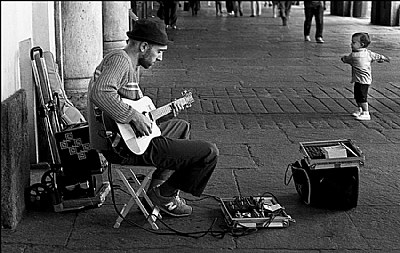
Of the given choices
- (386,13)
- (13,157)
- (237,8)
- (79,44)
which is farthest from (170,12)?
(13,157)

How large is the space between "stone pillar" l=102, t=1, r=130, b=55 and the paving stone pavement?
87 centimetres

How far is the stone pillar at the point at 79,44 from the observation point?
8820mm

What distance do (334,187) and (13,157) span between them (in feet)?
6.86

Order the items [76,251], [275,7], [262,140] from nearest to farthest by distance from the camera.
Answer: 1. [76,251]
2. [262,140]
3. [275,7]

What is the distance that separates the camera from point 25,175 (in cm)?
539

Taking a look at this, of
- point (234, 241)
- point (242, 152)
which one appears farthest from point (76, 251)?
point (242, 152)

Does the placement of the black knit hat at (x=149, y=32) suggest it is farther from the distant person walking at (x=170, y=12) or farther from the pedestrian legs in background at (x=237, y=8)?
the pedestrian legs in background at (x=237, y=8)

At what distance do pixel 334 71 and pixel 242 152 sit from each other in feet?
22.8

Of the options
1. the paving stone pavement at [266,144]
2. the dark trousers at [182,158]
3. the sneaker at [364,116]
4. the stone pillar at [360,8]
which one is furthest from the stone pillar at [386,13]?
the dark trousers at [182,158]

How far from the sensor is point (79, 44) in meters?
8.98

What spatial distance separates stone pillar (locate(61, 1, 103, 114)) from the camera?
8.82m

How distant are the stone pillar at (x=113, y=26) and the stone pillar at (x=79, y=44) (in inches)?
189

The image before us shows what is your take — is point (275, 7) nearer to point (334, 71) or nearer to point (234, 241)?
point (334, 71)

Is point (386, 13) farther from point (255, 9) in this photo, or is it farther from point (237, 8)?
point (255, 9)
